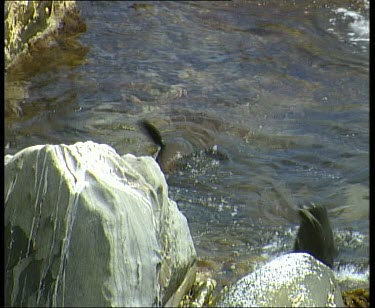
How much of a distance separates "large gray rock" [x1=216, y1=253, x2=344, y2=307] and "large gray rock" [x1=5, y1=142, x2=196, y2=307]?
14.7 inches

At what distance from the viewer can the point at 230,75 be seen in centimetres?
835

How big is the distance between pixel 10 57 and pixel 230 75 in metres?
2.65

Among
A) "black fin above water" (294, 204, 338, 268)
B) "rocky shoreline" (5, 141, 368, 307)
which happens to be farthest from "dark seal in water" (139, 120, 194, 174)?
"rocky shoreline" (5, 141, 368, 307)

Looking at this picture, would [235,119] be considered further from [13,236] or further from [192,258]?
[13,236]

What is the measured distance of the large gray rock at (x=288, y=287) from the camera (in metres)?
3.39

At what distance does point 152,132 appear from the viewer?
705 centimetres

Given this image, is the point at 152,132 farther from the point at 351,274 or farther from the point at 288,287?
the point at 288,287

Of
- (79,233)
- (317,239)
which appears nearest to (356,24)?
(317,239)

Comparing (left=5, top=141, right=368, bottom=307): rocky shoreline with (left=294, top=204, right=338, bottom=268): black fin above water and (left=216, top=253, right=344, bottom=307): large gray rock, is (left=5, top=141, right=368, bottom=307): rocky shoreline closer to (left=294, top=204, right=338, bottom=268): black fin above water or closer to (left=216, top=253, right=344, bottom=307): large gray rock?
(left=216, top=253, right=344, bottom=307): large gray rock

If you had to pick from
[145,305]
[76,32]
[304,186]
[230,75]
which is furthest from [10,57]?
[145,305]

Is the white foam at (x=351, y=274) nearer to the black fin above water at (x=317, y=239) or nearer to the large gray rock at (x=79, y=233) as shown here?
the black fin above water at (x=317, y=239)

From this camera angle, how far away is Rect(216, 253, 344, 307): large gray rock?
3.39m

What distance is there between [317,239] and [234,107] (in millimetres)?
2790

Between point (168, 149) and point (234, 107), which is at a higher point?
point (234, 107)
